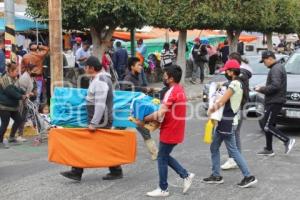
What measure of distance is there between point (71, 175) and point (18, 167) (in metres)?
1.52

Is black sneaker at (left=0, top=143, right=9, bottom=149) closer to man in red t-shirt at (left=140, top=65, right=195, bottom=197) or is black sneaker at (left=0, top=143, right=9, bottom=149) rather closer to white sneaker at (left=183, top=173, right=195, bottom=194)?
man in red t-shirt at (left=140, top=65, right=195, bottom=197)

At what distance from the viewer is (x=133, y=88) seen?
9.47 metres

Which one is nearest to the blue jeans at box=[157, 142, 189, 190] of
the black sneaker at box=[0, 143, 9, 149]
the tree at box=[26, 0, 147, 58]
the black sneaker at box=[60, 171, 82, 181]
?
the black sneaker at box=[60, 171, 82, 181]

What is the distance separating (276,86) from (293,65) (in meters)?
3.96

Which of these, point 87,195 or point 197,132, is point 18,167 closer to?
point 87,195

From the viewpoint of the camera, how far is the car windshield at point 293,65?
13.0m

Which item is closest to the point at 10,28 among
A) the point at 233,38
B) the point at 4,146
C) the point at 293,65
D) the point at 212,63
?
the point at 4,146

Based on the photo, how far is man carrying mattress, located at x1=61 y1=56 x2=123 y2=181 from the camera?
7609 millimetres

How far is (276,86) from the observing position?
376 inches

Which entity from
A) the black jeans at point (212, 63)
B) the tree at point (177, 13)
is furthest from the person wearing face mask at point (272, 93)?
the black jeans at point (212, 63)

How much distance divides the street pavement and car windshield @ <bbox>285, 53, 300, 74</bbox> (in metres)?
2.71

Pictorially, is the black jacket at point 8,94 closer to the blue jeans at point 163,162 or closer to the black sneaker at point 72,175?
the black sneaker at point 72,175

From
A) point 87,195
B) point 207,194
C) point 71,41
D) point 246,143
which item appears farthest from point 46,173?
point 71,41

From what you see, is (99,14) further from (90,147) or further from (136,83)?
(90,147)
